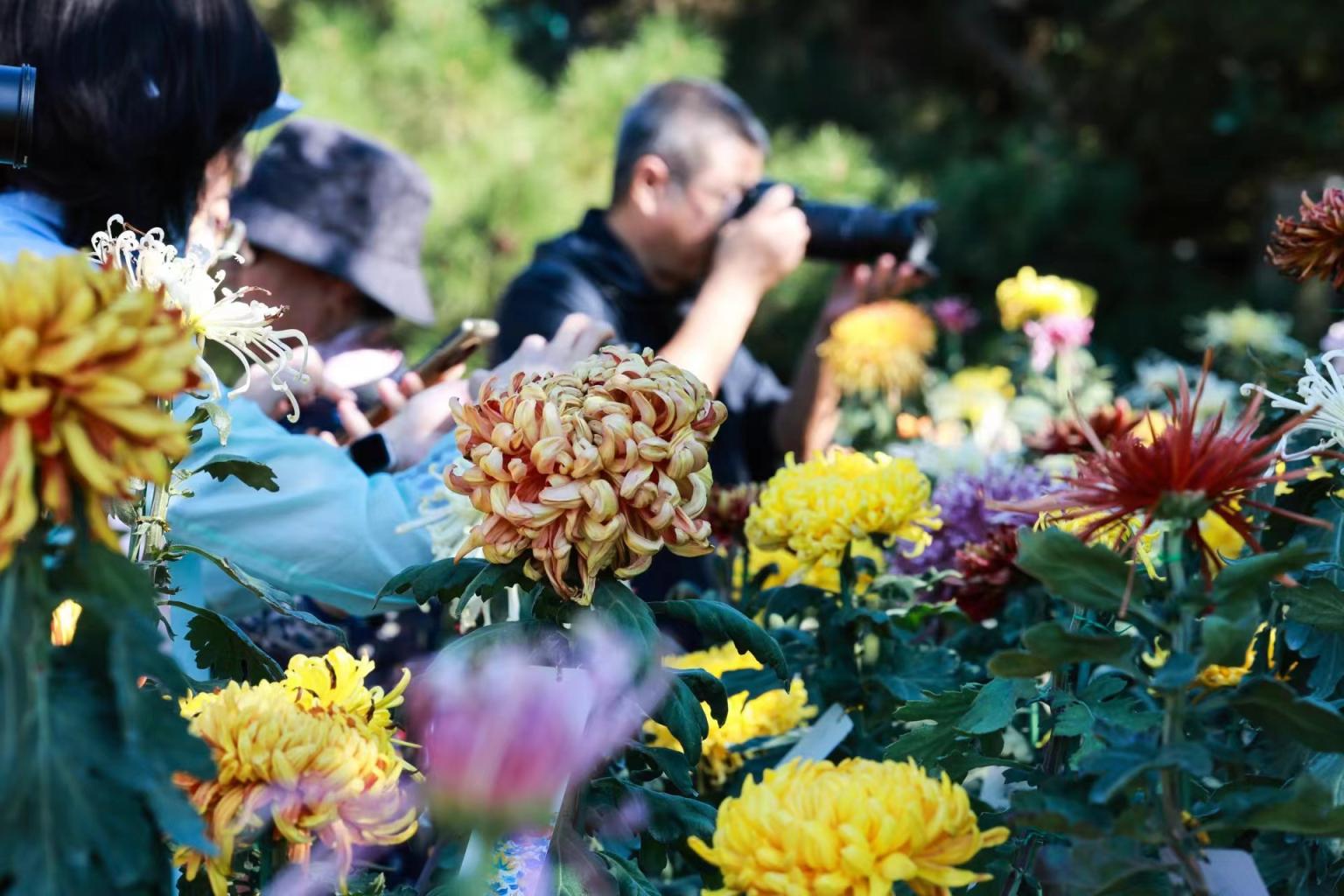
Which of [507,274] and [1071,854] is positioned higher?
[1071,854]

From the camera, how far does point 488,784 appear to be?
1.93 ft

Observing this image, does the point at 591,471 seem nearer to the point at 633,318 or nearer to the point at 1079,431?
the point at 1079,431

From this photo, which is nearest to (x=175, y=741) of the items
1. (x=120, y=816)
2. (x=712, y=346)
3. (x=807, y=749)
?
(x=120, y=816)

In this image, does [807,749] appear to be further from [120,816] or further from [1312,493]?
[120,816]

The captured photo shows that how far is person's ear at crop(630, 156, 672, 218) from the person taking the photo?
2105 millimetres

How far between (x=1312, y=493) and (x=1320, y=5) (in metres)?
4.47

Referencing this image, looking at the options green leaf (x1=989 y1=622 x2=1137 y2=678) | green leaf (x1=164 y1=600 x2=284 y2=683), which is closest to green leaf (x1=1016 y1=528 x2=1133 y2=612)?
green leaf (x1=989 y1=622 x2=1137 y2=678)

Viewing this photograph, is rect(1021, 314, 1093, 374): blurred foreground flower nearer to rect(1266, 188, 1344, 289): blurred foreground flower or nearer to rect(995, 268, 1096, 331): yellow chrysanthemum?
rect(995, 268, 1096, 331): yellow chrysanthemum

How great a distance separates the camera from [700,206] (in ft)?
6.79

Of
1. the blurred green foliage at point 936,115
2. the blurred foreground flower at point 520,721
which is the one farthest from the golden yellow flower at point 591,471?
the blurred green foliage at point 936,115

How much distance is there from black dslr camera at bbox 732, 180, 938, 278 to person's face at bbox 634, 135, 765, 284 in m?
0.08

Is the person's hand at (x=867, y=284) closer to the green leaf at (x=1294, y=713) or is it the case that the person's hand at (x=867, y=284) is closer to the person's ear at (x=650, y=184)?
the person's ear at (x=650, y=184)

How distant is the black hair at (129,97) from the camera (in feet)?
3.10

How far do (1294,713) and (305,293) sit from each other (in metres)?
1.49
